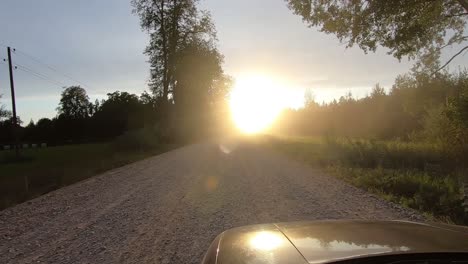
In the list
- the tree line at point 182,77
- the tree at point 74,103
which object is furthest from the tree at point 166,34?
the tree at point 74,103

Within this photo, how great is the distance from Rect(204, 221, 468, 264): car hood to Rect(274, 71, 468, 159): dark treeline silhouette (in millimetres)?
20025

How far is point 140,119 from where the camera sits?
190ft

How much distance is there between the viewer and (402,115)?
168ft

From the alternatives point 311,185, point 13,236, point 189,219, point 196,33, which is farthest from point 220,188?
point 196,33

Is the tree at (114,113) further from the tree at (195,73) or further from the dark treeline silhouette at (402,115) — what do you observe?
the tree at (195,73)

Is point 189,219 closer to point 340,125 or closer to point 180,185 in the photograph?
point 180,185

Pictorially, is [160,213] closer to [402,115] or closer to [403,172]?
[403,172]

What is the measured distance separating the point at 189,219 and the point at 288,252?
20.8 feet

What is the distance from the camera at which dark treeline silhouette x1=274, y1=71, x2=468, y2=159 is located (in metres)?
22.2

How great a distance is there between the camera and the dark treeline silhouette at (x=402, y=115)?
72.9 ft

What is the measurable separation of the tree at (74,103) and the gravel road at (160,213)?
106 m

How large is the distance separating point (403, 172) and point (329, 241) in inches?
528

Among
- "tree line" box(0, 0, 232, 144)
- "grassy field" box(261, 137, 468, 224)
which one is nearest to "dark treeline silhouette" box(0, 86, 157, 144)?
"tree line" box(0, 0, 232, 144)

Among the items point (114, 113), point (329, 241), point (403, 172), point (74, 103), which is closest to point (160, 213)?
point (329, 241)
